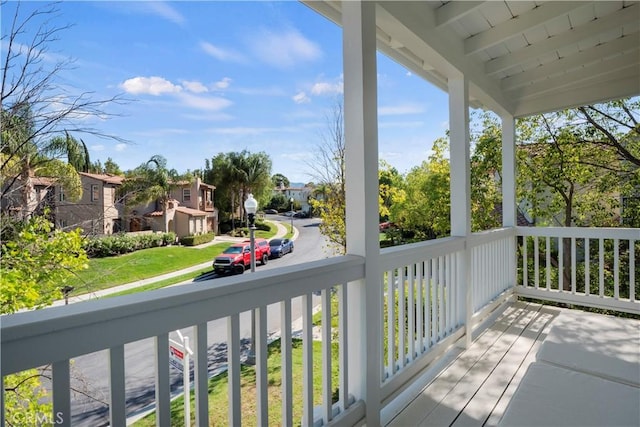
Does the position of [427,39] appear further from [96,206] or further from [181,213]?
[96,206]

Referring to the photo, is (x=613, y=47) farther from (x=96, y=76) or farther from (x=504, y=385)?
(x=96, y=76)

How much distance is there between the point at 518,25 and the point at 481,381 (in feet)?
8.54

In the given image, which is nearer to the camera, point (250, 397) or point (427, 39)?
point (427, 39)

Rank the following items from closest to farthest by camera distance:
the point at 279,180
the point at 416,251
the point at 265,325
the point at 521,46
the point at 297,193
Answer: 1. the point at 265,325
2. the point at 279,180
3. the point at 416,251
4. the point at 297,193
5. the point at 521,46

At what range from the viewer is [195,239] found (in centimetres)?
164

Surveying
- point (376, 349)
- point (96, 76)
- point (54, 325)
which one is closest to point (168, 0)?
point (96, 76)

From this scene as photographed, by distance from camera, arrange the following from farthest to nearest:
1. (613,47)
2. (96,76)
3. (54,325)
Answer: (613,47) → (96,76) → (54,325)

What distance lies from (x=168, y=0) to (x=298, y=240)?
4.63 ft

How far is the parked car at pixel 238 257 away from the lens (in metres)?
1.56

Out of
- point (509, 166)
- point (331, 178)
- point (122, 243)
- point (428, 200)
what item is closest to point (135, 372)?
point (122, 243)

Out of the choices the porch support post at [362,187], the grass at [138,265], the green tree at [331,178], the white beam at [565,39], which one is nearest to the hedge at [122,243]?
the grass at [138,265]

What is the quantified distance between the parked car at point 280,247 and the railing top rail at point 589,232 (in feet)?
11.5

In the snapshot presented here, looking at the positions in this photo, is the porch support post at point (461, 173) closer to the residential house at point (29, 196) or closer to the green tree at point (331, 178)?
the green tree at point (331, 178)

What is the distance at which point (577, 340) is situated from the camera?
1.88 meters
